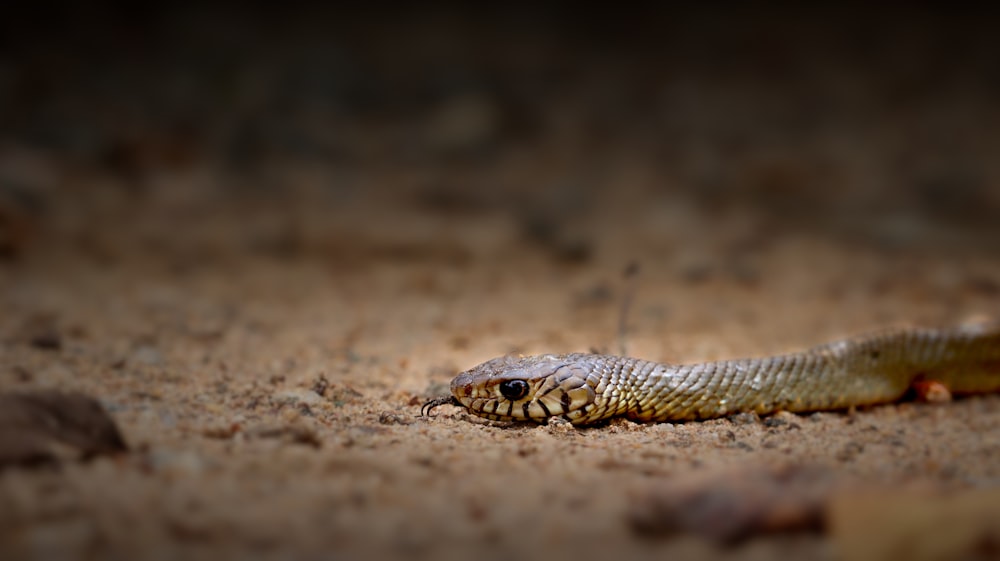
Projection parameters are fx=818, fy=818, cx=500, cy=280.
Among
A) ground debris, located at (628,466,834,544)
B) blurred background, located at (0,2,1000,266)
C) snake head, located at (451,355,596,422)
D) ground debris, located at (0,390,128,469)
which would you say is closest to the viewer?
ground debris, located at (628,466,834,544)

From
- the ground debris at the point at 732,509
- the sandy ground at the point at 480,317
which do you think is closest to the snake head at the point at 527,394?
the sandy ground at the point at 480,317

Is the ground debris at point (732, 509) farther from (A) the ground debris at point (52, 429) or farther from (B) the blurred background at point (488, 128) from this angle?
(B) the blurred background at point (488, 128)

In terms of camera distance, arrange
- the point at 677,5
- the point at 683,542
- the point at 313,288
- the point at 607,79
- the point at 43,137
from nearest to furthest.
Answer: the point at 683,542 < the point at 313,288 < the point at 43,137 < the point at 607,79 < the point at 677,5

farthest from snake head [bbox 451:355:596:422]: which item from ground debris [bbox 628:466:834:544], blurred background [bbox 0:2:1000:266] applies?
blurred background [bbox 0:2:1000:266]

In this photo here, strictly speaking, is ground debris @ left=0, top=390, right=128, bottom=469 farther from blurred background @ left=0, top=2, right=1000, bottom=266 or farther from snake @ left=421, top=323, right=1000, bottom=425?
blurred background @ left=0, top=2, right=1000, bottom=266

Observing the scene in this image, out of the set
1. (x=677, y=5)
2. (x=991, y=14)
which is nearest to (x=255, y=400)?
(x=677, y=5)

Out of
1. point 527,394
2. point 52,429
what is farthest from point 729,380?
point 52,429

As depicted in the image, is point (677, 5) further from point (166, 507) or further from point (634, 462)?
point (166, 507)
